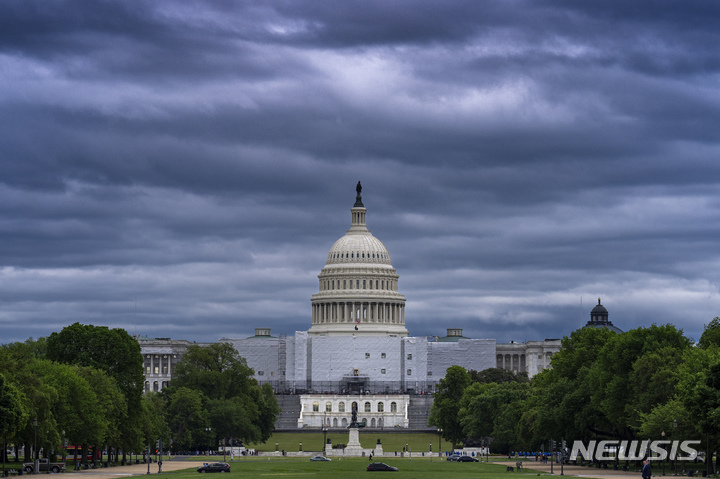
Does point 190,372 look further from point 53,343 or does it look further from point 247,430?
point 53,343

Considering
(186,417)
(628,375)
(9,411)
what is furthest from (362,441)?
(9,411)

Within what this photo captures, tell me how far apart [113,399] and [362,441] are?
238ft

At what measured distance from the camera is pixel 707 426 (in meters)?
73.0

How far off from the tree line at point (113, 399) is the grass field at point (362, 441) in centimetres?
800

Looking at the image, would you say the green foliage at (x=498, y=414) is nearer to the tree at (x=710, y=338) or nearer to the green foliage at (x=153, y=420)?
the tree at (x=710, y=338)

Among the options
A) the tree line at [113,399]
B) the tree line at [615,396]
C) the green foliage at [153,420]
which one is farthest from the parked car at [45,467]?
the tree line at [615,396]

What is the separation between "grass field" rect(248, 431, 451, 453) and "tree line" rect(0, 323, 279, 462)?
26.3 feet

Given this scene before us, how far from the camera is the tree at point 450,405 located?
151625 mm

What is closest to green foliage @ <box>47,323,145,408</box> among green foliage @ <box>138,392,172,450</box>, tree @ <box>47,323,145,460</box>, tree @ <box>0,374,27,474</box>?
tree @ <box>47,323,145,460</box>

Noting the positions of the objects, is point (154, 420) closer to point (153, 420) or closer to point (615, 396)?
point (153, 420)

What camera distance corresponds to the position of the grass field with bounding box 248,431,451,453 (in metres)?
157

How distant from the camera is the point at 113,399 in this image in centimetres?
9975

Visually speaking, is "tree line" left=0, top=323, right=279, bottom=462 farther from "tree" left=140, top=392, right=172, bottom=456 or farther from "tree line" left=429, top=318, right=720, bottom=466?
"tree line" left=429, top=318, right=720, bottom=466

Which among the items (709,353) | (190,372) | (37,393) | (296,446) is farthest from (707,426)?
(296,446)
